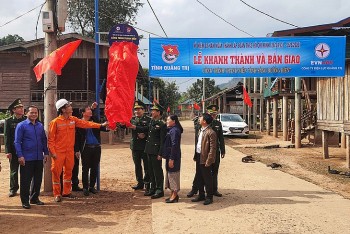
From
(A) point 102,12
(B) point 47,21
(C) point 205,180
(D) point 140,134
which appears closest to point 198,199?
(C) point 205,180

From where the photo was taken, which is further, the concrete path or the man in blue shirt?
the man in blue shirt

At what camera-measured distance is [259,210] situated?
6285mm

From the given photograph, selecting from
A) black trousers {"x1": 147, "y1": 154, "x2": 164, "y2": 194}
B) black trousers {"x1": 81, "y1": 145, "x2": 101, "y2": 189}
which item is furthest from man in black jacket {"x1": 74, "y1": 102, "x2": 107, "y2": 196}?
black trousers {"x1": 147, "y1": 154, "x2": 164, "y2": 194}

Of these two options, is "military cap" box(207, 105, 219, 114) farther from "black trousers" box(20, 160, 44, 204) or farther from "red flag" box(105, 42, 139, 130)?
"black trousers" box(20, 160, 44, 204)

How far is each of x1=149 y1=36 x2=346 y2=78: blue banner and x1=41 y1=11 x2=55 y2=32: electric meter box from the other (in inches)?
126

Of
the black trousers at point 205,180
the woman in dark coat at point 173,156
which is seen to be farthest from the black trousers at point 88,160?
the black trousers at point 205,180

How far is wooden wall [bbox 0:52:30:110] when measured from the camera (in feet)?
70.5

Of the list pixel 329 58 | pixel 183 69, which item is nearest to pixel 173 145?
pixel 183 69

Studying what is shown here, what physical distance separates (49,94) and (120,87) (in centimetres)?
170

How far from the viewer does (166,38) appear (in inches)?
415

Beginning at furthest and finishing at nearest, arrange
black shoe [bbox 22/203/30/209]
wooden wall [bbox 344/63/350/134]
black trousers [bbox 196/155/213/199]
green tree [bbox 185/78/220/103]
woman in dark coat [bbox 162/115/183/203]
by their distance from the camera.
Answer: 1. green tree [bbox 185/78/220/103]
2. wooden wall [bbox 344/63/350/134]
3. woman in dark coat [bbox 162/115/183/203]
4. black trousers [bbox 196/155/213/199]
5. black shoe [bbox 22/203/30/209]

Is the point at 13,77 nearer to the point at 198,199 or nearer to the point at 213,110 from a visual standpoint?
the point at 213,110

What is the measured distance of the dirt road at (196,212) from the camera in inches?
214

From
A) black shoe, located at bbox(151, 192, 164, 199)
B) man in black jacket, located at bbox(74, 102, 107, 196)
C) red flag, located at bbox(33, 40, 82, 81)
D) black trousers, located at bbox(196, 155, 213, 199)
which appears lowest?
black shoe, located at bbox(151, 192, 164, 199)
